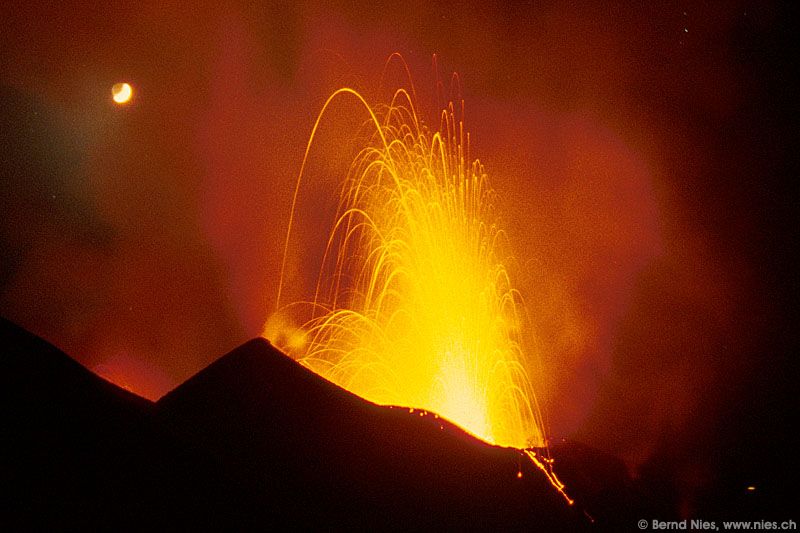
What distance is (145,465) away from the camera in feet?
23.3

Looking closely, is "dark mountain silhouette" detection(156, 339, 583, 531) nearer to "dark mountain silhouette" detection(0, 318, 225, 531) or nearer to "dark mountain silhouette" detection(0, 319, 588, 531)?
"dark mountain silhouette" detection(0, 319, 588, 531)

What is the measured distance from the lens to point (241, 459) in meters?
9.18

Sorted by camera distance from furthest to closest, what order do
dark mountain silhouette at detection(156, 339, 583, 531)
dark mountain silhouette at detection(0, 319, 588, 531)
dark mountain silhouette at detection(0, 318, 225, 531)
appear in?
dark mountain silhouette at detection(156, 339, 583, 531)
dark mountain silhouette at detection(0, 319, 588, 531)
dark mountain silhouette at detection(0, 318, 225, 531)

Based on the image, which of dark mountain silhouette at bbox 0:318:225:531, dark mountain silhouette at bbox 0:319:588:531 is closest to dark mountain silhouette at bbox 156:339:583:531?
dark mountain silhouette at bbox 0:319:588:531

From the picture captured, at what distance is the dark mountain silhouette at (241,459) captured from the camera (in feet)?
21.5

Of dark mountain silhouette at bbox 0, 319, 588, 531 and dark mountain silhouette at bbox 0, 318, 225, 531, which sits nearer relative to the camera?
dark mountain silhouette at bbox 0, 318, 225, 531

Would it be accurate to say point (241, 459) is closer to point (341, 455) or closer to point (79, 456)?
point (341, 455)

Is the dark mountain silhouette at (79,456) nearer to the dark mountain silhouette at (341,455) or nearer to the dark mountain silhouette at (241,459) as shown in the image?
the dark mountain silhouette at (241,459)

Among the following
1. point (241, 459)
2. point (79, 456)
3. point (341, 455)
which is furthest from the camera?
point (341, 455)

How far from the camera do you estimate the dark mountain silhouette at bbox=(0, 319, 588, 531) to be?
21.5 ft

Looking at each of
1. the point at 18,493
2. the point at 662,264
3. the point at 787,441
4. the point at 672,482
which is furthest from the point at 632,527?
the point at 662,264

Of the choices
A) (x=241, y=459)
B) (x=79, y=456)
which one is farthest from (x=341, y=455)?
(x=79, y=456)

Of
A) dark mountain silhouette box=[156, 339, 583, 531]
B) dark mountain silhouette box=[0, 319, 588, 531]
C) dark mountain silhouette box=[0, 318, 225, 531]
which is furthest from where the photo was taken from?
dark mountain silhouette box=[156, 339, 583, 531]

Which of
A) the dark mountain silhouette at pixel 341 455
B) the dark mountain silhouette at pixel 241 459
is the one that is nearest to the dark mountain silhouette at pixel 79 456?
the dark mountain silhouette at pixel 241 459
